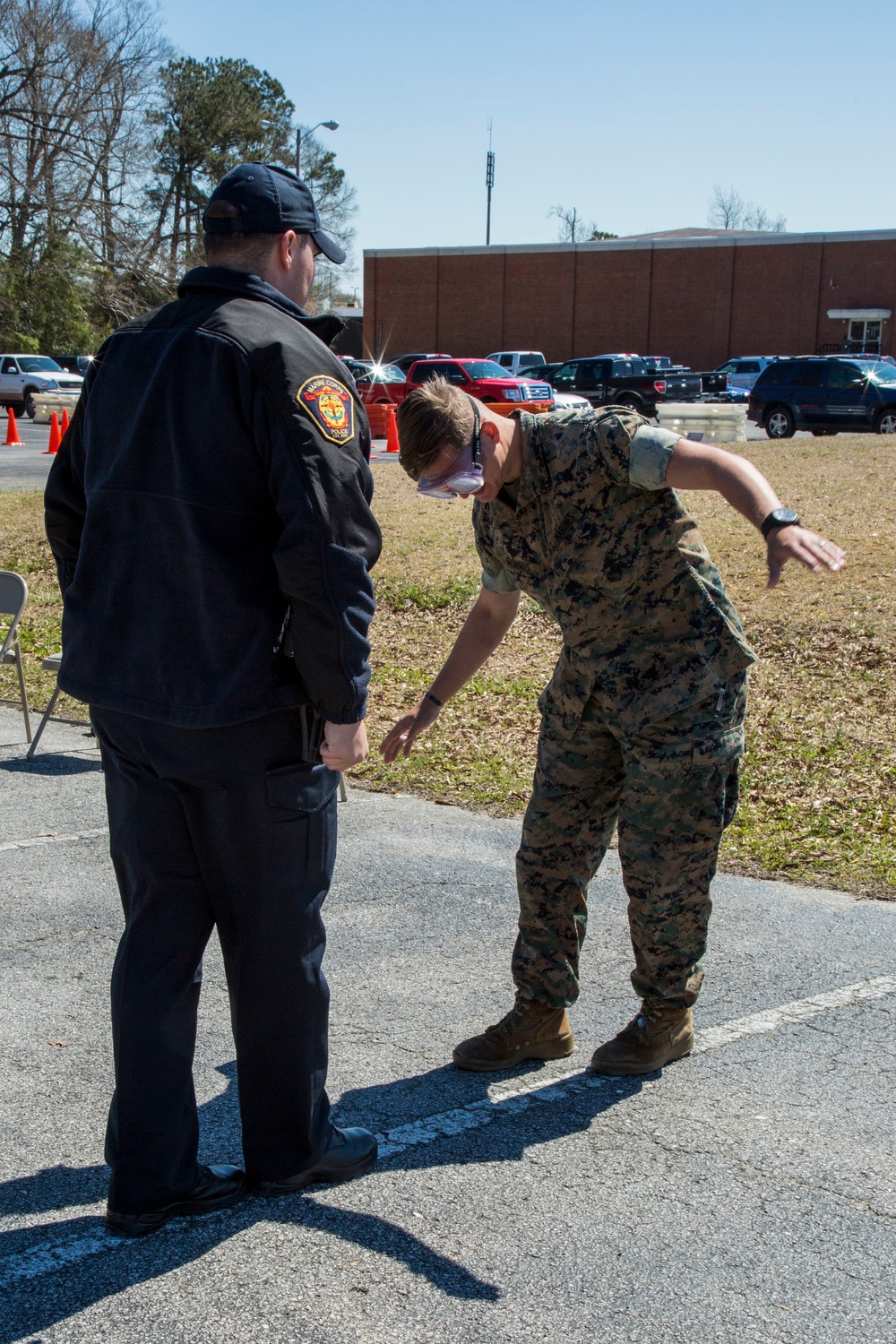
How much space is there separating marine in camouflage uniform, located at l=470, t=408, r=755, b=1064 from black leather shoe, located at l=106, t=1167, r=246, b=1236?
1.00m

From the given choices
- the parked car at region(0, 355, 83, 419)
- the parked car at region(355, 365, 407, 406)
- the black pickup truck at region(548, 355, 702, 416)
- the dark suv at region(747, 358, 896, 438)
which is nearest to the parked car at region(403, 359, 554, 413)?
the parked car at region(355, 365, 407, 406)

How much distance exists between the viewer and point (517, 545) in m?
3.24

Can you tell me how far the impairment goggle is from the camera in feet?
9.72

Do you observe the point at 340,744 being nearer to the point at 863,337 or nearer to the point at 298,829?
the point at 298,829

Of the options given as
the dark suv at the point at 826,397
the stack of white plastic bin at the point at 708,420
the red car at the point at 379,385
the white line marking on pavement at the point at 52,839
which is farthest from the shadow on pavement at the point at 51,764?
the dark suv at the point at 826,397

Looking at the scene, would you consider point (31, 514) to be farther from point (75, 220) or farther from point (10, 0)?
point (10, 0)

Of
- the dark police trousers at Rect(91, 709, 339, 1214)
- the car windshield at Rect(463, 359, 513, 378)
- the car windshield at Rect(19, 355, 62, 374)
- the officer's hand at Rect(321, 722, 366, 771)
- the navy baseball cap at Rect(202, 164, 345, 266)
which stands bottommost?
the dark police trousers at Rect(91, 709, 339, 1214)

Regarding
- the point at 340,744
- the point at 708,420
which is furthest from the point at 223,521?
the point at 708,420

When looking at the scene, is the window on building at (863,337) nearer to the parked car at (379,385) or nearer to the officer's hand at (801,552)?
the parked car at (379,385)

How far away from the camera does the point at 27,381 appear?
3581 centimetres

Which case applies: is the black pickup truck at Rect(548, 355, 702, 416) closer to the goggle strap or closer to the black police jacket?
the goggle strap

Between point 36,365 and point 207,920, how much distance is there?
122ft

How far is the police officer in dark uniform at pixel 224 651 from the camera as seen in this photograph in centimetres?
243

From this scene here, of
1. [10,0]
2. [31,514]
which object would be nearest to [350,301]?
[10,0]
